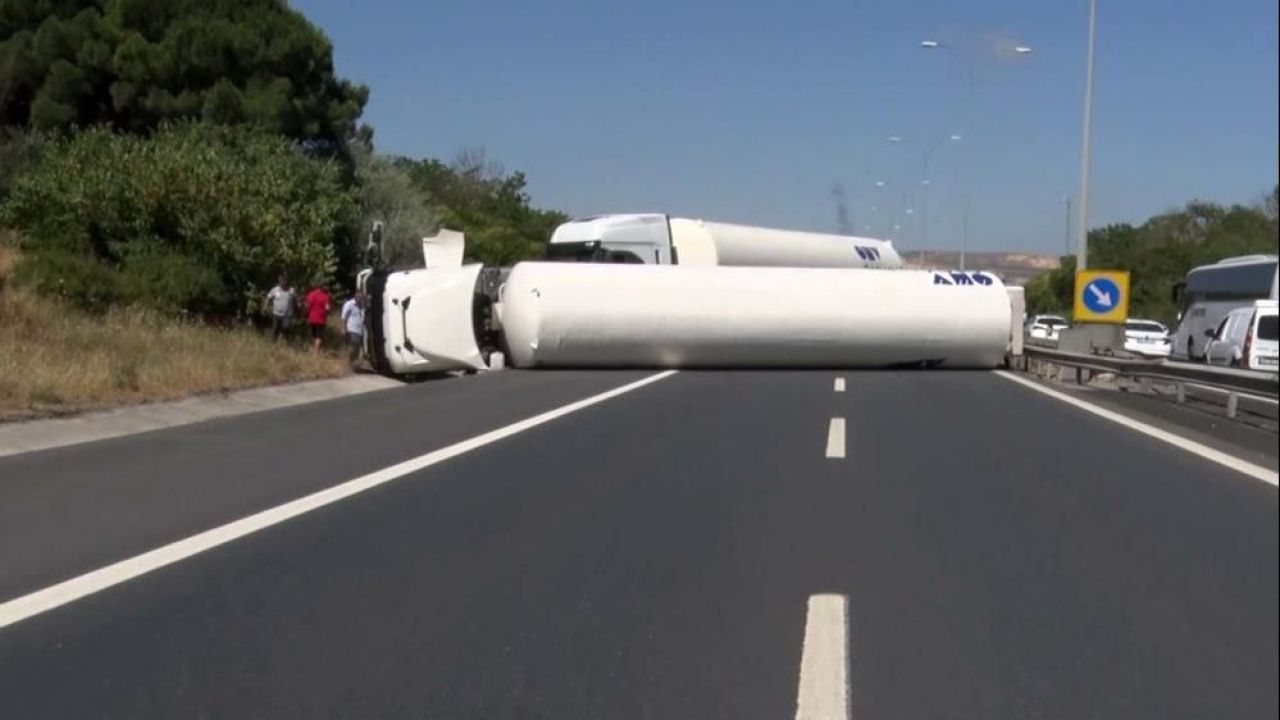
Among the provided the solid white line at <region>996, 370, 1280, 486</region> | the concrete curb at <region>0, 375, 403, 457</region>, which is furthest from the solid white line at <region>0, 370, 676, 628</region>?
the solid white line at <region>996, 370, 1280, 486</region>

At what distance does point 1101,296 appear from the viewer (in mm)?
7723

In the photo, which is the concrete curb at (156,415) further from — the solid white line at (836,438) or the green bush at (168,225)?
the solid white line at (836,438)

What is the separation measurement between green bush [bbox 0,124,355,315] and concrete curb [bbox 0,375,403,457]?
5095mm

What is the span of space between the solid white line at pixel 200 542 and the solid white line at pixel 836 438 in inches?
148

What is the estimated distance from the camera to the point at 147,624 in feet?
26.2

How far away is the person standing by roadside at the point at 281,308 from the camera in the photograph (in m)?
30.5

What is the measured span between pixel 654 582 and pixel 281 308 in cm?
2295

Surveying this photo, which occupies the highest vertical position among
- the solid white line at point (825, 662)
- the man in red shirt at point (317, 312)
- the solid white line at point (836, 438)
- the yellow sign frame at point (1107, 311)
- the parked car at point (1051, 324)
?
the yellow sign frame at point (1107, 311)

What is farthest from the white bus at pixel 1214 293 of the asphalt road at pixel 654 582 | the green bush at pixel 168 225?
the green bush at pixel 168 225

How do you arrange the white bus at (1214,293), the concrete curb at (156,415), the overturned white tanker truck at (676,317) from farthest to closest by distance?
the overturned white tanker truck at (676,317)
the concrete curb at (156,415)
the white bus at (1214,293)

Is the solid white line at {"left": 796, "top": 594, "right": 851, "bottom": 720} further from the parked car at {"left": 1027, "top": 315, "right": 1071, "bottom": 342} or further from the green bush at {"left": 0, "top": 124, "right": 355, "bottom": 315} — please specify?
the green bush at {"left": 0, "top": 124, "right": 355, "bottom": 315}

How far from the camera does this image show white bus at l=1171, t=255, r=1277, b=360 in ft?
12.2

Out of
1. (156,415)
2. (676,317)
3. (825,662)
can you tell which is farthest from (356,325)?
(825,662)

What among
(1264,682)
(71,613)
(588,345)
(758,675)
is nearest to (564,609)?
(758,675)
